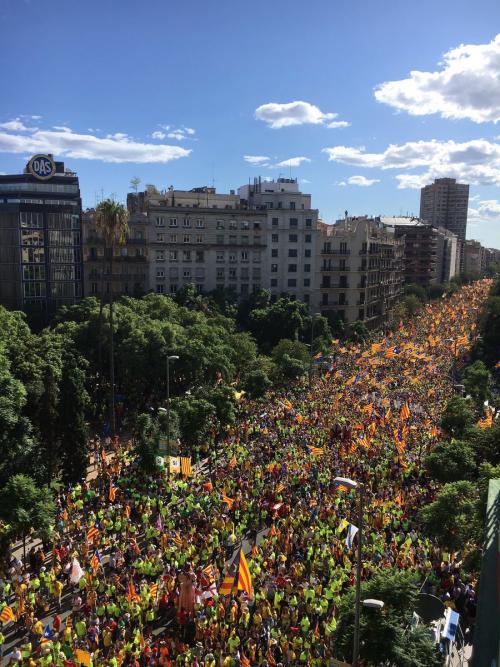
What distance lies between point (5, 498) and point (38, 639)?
5376mm

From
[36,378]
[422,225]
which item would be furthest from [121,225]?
[422,225]

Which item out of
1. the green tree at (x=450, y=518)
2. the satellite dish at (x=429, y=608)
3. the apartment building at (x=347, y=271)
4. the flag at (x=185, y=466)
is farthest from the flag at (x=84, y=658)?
the apartment building at (x=347, y=271)

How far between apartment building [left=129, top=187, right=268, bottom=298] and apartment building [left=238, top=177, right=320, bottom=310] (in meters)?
1.07

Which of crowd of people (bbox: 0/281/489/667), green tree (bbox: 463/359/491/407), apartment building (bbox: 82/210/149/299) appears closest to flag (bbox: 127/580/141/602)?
crowd of people (bbox: 0/281/489/667)

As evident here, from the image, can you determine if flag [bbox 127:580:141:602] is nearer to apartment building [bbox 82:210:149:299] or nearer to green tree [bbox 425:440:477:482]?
green tree [bbox 425:440:477:482]

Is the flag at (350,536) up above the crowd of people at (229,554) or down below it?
above

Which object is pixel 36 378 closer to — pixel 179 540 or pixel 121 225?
pixel 179 540

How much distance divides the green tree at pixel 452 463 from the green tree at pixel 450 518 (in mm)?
4441

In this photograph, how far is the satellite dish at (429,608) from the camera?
17.7m

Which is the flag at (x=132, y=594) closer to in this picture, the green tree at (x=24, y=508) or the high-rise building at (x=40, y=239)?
the green tree at (x=24, y=508)

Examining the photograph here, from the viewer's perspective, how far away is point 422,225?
148 metres

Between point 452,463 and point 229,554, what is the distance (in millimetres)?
11064

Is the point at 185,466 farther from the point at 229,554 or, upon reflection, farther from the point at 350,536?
the point at 350,536

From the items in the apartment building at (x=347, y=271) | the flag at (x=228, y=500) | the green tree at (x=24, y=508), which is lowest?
the flag at (x=228, y=500)
